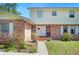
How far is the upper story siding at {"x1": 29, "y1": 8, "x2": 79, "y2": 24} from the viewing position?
683 centimetres

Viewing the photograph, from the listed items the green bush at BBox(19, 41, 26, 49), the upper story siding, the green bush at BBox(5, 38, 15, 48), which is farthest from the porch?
the green bush at BBox(5, 38, 15, 48)

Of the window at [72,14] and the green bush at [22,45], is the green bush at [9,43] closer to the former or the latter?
the green bush at [22,45]

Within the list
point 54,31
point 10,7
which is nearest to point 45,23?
point 54,31

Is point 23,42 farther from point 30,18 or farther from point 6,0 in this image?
Answer: point 6,0

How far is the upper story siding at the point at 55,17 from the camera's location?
22.4ft

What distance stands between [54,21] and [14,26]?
0.99m

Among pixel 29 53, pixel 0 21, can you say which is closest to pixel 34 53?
pixel 29 53

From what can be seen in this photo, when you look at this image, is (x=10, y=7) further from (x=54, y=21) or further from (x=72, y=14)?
(x=72, y=14)

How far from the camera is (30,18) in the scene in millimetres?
6918

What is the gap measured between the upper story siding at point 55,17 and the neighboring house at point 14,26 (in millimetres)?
207

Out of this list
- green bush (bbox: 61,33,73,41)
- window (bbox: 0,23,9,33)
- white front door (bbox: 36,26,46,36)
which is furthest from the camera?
window (bbox: 0,23,9,33)

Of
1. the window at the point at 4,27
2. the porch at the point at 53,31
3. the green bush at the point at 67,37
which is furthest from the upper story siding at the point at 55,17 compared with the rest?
the window at the point at 4,27

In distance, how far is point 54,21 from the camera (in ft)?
22.4

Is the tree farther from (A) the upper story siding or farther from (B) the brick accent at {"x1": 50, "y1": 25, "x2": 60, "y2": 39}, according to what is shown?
(B) the brick accent at {"x1": 50, "y1": 25, "x2": 60, "y2": 39}
